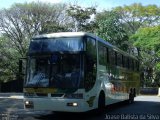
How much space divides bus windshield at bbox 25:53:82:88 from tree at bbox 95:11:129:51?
106 ft

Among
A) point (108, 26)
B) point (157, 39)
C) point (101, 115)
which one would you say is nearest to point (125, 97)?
point (101, 115)

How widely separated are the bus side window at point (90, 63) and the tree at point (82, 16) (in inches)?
1182

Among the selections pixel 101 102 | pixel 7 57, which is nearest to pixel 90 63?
pixel 101 102

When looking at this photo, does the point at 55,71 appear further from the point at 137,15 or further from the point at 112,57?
A: the point at 137,15

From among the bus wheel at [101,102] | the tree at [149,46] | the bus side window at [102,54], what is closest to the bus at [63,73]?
the bus wheel at [101,102]

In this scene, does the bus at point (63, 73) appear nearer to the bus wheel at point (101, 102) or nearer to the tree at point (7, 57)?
the bus wheel at point (101, 102)

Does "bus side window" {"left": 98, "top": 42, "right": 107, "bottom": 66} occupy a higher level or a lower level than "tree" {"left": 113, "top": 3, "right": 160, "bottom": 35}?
lower

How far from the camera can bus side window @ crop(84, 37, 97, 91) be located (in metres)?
15.3

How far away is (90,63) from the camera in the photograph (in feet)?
51.6

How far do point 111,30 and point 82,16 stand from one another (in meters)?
4.30

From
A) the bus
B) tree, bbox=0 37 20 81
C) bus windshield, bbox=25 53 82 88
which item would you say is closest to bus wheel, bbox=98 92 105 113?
the bus

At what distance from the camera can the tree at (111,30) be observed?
4789 centimetres

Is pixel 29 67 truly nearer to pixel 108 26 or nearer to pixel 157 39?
pixel 157 39

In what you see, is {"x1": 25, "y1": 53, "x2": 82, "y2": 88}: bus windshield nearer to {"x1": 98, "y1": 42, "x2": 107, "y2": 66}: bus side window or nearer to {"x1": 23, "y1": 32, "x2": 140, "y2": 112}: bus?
{"x1": 23, "y1": 32, "x2": 140, "y2": 112}: bus
